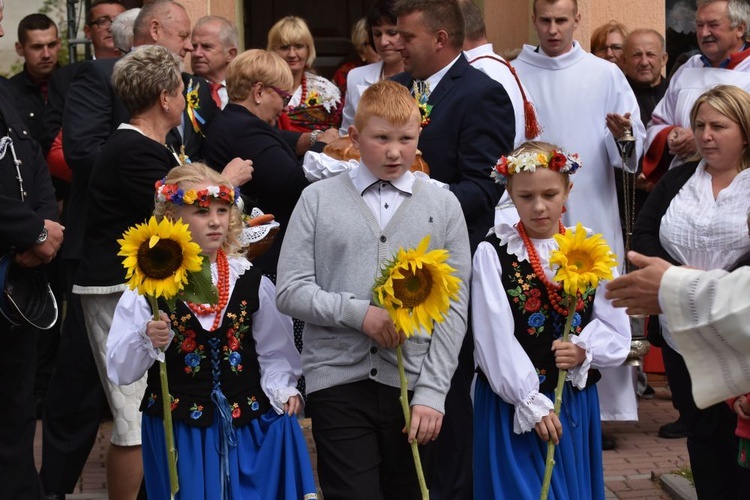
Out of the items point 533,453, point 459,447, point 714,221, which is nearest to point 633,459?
point 459,447

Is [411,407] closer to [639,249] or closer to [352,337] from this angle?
[352,337]

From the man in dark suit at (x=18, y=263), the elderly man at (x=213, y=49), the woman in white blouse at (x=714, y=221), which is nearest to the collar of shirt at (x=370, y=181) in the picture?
the man in dark suit at (x=18, y=263)

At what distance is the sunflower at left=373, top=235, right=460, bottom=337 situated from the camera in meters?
4.36

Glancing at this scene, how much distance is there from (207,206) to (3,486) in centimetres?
Answer: 148

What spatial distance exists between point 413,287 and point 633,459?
335 centimetres

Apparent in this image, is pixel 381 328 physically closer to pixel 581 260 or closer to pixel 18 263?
pixel 581 260

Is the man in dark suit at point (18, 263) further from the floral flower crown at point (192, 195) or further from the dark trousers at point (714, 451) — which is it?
the dark trousers at point (714, 451)

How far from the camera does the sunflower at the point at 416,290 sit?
436cm

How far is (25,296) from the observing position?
5238 millimetres

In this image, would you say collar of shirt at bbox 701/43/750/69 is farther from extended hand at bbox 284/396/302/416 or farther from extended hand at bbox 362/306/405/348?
extended hand at bbox 284/396/302/416

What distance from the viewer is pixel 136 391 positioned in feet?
19.6

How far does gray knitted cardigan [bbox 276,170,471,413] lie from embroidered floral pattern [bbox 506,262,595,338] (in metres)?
0.24

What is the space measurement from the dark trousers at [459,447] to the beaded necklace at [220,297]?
4.29 ft

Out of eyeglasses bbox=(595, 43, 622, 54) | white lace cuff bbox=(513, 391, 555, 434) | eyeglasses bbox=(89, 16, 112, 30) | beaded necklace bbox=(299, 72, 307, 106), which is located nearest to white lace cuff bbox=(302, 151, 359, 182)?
white lace cuff bbox=(513, 391, 555, 434)
